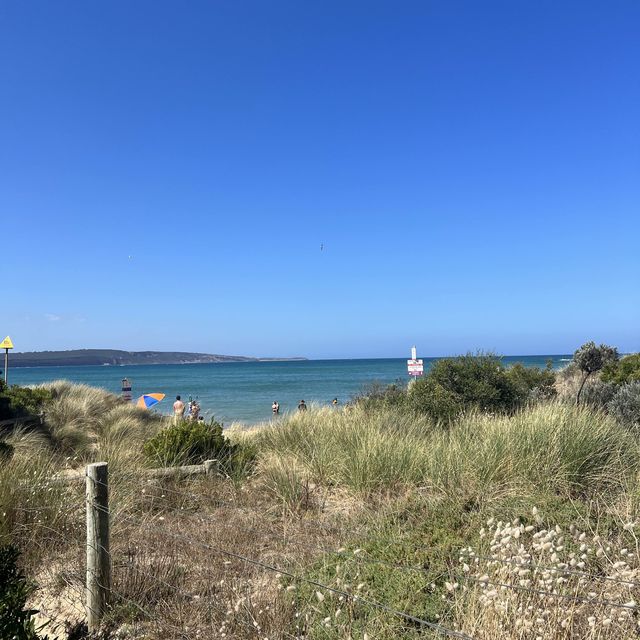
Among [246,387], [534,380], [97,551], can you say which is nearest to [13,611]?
[97,551]

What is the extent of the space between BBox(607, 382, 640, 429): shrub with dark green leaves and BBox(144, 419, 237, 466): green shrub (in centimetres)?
729

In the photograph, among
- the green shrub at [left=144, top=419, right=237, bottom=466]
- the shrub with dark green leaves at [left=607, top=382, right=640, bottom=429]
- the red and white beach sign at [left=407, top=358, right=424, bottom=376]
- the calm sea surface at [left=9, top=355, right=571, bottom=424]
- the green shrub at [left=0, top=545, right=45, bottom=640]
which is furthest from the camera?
the calm sea surface at [left=9, top=355, right=571, bottom=424]

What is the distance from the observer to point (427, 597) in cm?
369

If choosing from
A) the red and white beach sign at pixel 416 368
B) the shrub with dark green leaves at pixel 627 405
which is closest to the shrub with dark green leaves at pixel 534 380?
the shrub with dark green leaves at pixel 627 405

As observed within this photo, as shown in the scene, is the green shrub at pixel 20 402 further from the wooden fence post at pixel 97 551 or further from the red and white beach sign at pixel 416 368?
the red and white beach sign at pixel 416 368

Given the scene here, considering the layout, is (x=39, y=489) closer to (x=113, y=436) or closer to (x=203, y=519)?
(x=203, y=519)

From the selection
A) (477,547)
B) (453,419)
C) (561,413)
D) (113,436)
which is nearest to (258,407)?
(113,436)

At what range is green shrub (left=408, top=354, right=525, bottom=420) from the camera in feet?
36.8

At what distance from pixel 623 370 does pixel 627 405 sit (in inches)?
229

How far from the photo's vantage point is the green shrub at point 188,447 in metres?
8.60

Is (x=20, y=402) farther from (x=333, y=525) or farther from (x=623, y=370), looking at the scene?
(x=623, y=370)

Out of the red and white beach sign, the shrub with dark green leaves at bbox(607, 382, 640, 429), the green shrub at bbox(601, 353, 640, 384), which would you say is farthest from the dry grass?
the red and white beach sign

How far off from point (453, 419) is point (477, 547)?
6.69 meters

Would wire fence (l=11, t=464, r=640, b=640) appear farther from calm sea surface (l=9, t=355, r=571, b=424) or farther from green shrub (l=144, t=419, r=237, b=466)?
calm sea surface (l=9, t=355, r=571, b=424)
